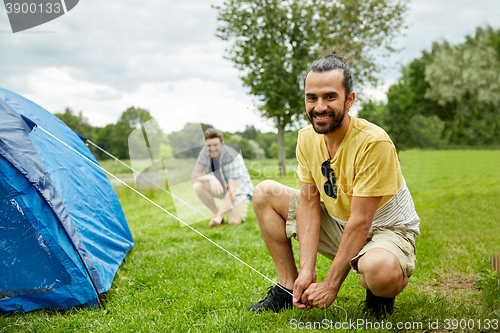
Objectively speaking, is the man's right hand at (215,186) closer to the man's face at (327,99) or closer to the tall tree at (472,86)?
the man's face at (327,99)

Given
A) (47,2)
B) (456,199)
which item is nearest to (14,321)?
(47,2)

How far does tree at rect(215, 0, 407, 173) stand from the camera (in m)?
7.75

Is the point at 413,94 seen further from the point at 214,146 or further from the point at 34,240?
the point at 34,240

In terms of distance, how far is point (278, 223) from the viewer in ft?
6.68

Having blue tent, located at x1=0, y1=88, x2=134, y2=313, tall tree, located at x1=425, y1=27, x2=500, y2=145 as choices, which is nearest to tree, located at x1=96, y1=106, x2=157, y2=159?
blue tent, located at x1=0, y1=88, x2=134, y2=313

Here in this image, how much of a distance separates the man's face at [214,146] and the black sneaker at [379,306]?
2.07 m

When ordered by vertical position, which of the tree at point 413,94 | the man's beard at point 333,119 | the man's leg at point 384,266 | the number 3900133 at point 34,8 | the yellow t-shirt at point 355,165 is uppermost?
the tree at point 413,94

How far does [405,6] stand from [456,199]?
23.3 ft

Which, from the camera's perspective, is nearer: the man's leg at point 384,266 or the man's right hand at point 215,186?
the man's leg at point 384,266

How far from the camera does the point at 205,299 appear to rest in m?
2.21

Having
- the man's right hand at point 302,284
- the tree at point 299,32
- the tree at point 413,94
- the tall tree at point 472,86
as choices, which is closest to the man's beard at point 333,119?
the man's right hand at point 302,284

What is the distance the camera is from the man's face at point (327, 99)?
169cm

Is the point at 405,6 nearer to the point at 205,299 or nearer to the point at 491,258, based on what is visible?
the point at 491,258

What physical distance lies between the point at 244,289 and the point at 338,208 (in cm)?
89
